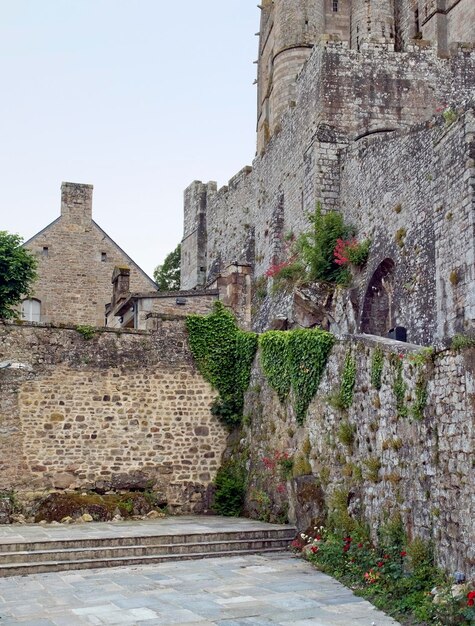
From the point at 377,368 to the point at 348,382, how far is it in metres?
1.05

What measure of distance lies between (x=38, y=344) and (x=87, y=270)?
1306cm

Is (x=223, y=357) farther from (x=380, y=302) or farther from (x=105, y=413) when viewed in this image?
(x=380, y=302)

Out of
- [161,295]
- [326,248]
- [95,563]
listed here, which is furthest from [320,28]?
[95,563]

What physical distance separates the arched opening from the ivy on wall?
3653 mm

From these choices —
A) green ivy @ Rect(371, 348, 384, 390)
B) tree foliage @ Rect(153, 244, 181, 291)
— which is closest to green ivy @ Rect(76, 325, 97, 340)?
green ivy @ Rect(371, 348, 384, 390)

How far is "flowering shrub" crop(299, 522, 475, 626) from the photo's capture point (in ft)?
26.9

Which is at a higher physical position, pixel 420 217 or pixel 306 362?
pixel 420 217

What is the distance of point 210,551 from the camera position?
491 inches

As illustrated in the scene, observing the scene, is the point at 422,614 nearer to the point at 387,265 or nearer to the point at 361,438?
the point at 361,438

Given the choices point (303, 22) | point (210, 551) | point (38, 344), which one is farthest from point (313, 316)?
point (303, 22)

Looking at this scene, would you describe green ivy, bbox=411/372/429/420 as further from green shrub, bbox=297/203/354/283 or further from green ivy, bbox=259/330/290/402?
green shrub, bbox=297/203/354/283

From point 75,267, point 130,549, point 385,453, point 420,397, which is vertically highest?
point 75,267

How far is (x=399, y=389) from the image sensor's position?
1041 cm

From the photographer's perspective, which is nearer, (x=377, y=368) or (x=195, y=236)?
(x=377, y=368)
